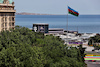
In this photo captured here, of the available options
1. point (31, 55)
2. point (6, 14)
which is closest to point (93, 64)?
point (6, 14)

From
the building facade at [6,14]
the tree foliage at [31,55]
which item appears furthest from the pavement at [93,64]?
the building facade at [6,14]

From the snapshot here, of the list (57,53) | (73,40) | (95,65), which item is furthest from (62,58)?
(73,40)

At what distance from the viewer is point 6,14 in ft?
319

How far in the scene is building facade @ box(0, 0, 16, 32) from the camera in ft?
316

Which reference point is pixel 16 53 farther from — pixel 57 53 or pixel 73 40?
pixel 73 40

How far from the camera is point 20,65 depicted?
53.2 meters

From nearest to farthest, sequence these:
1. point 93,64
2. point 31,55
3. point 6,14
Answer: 1. point 31,55
2. point 93,64
3. point 6,14

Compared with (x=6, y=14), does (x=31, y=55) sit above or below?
below

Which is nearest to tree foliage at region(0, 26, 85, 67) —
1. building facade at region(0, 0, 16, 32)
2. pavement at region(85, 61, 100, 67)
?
pavement at region(85, 61, 100, 67)

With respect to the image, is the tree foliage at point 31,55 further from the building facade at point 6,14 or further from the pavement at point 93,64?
the building facade at point 6,14

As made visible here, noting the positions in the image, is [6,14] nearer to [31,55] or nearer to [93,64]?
[93,64]

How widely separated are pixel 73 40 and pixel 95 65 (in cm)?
7135

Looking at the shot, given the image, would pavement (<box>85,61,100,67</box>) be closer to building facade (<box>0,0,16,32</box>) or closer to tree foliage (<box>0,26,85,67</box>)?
tree foliage (<box>0,26,85,67</box>)

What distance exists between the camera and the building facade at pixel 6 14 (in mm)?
96312
